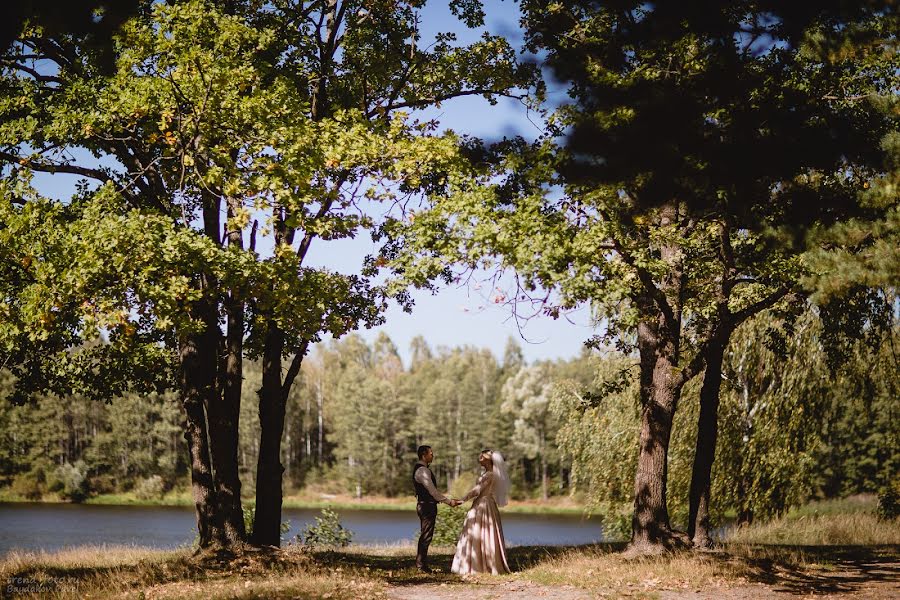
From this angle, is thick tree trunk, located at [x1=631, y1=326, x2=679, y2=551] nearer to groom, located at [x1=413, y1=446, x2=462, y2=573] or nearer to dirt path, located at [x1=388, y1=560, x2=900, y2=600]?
dirt path, located at [x1=388, y1=560, x2=900, y2=600]

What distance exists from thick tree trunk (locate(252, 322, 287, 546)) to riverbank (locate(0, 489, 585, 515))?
4352cm

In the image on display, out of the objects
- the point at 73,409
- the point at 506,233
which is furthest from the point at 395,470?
the point at 506,233

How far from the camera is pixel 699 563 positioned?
10.5 m

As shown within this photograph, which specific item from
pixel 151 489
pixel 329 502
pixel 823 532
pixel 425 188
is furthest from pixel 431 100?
pixel 151 489

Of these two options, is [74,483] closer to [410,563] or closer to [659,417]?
[410,563]

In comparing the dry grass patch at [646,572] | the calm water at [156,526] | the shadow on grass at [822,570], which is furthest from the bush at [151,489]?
the shadow on grass at [822,570]

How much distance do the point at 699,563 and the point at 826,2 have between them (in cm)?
812

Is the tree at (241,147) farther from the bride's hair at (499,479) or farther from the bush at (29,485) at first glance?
the bush at (29,485)

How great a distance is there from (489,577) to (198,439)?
551 centimetres

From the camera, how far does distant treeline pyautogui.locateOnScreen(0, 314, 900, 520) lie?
19.1 metres

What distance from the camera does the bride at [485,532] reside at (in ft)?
37.6

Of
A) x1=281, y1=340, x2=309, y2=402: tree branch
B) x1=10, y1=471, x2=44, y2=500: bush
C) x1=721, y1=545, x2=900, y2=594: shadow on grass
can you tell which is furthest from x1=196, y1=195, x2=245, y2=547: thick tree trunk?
x1=10, y1=471, x2=44, y2=500: bush

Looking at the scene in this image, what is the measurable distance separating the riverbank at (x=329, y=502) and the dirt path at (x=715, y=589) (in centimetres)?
4520

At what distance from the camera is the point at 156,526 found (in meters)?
36.3
